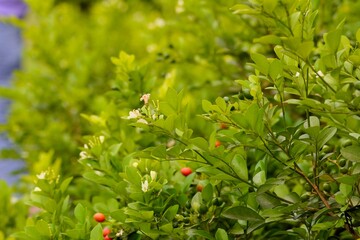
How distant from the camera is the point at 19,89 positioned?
2.51m

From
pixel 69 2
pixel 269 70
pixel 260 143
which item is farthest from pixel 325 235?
pixel 69 2

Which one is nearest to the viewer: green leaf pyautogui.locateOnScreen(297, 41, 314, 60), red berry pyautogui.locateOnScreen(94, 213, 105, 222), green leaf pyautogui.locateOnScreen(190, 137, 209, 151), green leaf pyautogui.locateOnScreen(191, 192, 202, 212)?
green leaf pyautogui.locateOnScreen(297, 41, 314, 60)

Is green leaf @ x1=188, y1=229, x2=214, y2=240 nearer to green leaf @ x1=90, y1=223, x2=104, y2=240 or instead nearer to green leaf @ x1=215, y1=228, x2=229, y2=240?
green leaf @ x1=215, y1=228, x2=229, y2=240

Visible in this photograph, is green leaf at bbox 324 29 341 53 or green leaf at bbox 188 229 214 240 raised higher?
green leaf at bbox 324 29 341 53

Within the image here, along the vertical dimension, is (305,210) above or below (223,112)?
below

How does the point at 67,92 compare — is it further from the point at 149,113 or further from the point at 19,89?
the point at 149,113

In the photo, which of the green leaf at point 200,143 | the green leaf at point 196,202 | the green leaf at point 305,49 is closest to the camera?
the green leaf at point 305,49

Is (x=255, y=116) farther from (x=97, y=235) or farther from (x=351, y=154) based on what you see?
(x=97, y=235)

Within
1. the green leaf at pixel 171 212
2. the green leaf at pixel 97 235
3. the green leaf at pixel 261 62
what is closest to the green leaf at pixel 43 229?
the green leaf at pixel 97 235

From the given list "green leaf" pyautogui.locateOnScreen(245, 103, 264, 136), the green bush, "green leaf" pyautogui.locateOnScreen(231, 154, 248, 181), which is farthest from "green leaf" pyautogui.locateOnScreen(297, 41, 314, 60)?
"green leaf" pyautogui.locateOnScreen(231, 154, 248, 181)

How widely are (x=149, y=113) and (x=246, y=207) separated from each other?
0.22 m

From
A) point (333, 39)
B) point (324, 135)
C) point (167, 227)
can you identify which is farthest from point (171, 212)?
point (333, 39)

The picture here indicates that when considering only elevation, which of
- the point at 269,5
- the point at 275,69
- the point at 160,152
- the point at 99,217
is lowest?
the point at 99,217

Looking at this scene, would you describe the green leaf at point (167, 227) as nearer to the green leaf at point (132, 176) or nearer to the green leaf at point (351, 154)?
the green leaf at point (132, 176)
